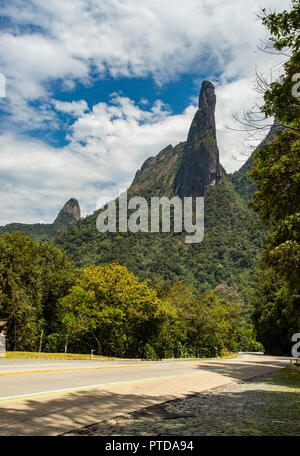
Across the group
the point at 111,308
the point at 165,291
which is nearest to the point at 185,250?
the point at 165,291

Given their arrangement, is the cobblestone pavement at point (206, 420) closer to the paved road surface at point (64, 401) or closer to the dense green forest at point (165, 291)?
the paved road surface at point (64, 401)

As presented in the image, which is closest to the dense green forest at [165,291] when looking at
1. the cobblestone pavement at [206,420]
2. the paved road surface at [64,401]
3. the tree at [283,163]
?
the tree at [283,163]

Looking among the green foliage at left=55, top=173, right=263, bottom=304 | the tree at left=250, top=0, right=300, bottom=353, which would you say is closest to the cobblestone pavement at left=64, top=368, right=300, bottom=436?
the tree at left=250, top=0, right=300, bottom=353

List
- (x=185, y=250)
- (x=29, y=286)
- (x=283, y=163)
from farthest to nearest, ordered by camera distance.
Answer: (x=185, y=250), (x=29, y=286), (x=283, y=163)

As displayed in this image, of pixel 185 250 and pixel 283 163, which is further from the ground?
pixel 185 250

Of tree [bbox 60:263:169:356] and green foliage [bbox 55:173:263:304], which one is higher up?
green foliage [bbox 55:173:263:304]

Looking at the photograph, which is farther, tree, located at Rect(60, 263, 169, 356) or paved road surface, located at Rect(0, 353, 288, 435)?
tree, located at Rect(60, 263, 169, 356)

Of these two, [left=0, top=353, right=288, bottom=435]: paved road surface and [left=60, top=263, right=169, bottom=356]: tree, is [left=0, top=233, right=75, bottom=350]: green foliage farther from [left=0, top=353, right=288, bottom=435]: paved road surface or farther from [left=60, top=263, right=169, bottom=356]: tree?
[left=0, top=353, right=288, bottom=435]: paved road surface

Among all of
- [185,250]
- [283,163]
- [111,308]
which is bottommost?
[111,308]

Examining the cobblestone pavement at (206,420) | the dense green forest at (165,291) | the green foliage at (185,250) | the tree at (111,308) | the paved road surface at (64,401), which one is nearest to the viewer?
the paved road surface at (64,401)

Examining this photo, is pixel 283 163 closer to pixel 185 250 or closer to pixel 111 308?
pixel 111 308
